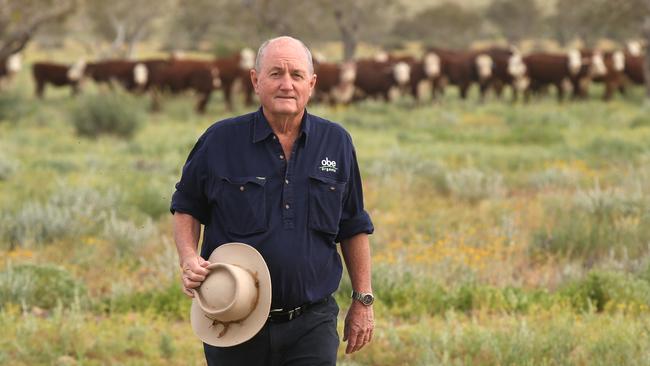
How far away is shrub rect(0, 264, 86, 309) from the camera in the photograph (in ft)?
24.1

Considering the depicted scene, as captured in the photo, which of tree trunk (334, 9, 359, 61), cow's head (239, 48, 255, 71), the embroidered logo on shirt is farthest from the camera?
tree trunk (334, 9, 359, 61)

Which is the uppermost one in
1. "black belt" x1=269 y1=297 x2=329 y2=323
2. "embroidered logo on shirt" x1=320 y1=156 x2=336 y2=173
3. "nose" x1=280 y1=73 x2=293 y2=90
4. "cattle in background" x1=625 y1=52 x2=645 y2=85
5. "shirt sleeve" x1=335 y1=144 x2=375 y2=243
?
"nose" x1=280 y1=73 x2=293 y2=90

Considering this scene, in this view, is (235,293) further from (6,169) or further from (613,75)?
(613,75)

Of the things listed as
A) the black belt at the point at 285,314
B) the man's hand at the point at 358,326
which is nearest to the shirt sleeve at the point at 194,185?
the black belt at the point at 285,314

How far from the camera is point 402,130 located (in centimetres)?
2150

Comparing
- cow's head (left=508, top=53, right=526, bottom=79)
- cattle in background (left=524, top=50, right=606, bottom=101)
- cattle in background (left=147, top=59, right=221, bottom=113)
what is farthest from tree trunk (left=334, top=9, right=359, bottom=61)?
cattle in background (left=147, top=59, right=221, bottom=113)

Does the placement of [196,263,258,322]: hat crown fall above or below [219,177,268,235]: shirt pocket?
below

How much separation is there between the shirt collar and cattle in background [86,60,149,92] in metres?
27.5

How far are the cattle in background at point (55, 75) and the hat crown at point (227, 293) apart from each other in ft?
101

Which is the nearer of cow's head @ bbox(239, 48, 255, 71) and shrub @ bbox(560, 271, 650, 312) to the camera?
shrub @ bbox(560, 271, 650, 312)

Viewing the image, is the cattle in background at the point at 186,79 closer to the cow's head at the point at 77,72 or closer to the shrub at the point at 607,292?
the cow's head at the point at 77,72

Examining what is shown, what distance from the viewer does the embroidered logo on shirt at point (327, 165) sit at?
3.76m

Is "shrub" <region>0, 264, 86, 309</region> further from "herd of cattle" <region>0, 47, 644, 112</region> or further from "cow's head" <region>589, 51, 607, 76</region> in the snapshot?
"cow's head" <region>589, 51, 607, 76</region>

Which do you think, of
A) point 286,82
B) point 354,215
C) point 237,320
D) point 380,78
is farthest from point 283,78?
point 380,78
